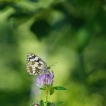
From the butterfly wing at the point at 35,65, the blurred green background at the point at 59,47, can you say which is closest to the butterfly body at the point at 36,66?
the butterfly wing at the point at 35,65

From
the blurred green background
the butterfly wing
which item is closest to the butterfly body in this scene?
the butterfly wing

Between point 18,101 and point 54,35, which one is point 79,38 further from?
point 18,101

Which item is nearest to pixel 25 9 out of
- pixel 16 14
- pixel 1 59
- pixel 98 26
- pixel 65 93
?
pixel 16 14

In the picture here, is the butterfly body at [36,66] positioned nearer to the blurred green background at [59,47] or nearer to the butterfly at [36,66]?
the butterfly at [36,66]

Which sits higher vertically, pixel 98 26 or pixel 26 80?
pixel 26 80

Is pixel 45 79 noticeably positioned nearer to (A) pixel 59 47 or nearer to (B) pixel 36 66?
(B) pixel 36 66

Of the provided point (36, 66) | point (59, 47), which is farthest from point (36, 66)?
point (59, 47)

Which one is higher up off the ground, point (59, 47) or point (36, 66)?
point (59, 47)
